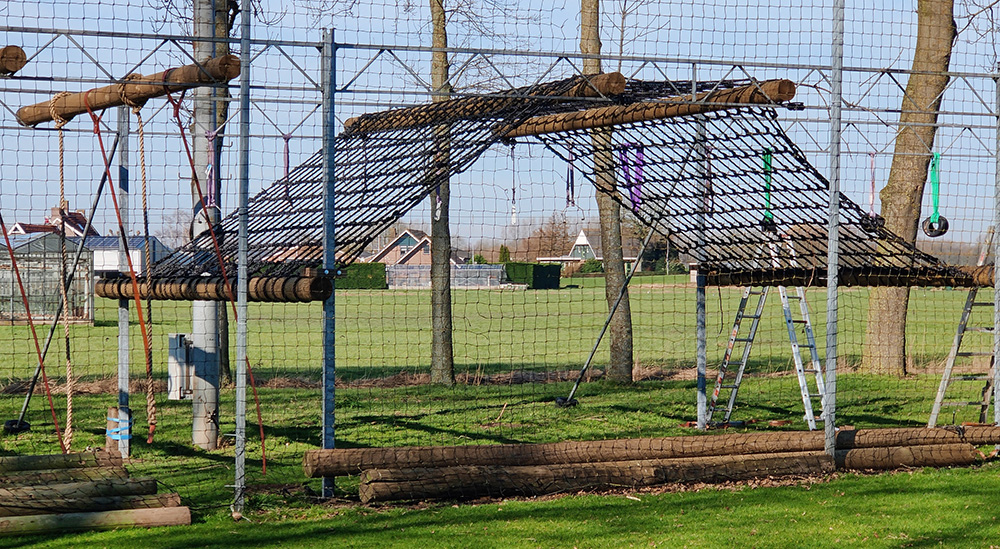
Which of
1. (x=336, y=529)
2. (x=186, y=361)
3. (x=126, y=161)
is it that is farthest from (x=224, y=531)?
(x=126, y=161)

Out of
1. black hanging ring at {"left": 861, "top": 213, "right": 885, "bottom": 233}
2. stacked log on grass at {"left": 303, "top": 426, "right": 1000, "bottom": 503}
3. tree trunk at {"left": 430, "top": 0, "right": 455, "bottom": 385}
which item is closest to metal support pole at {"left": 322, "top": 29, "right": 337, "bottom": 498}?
stacked log on grass at {"left": 303, "top": 426, "right": 1000, "bottom": 503}

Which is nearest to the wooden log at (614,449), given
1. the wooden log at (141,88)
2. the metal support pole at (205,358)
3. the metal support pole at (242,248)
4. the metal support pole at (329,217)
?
the metal support pole at (329,217)

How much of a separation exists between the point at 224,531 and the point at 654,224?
557 cm

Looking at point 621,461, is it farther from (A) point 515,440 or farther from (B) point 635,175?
(B) point 635,175

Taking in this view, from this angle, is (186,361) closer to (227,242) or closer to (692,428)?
(227,242)

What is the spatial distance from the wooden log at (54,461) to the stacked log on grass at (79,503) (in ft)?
0.49

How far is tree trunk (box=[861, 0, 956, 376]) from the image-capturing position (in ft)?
46.2

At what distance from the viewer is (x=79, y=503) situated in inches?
225

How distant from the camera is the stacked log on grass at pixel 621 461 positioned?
636 cm

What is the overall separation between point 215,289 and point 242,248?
3.44 feet

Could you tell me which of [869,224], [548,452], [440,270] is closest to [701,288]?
[869,224]

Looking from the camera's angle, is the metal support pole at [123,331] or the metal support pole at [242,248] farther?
the metal support pole at [123,331]

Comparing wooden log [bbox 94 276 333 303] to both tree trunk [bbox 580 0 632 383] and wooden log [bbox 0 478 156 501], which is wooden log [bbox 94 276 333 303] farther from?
tree trunk [bbox 580 0 632 383]

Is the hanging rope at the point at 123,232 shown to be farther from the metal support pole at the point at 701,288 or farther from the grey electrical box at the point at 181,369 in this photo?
the metal support pole at the point at 701,288
